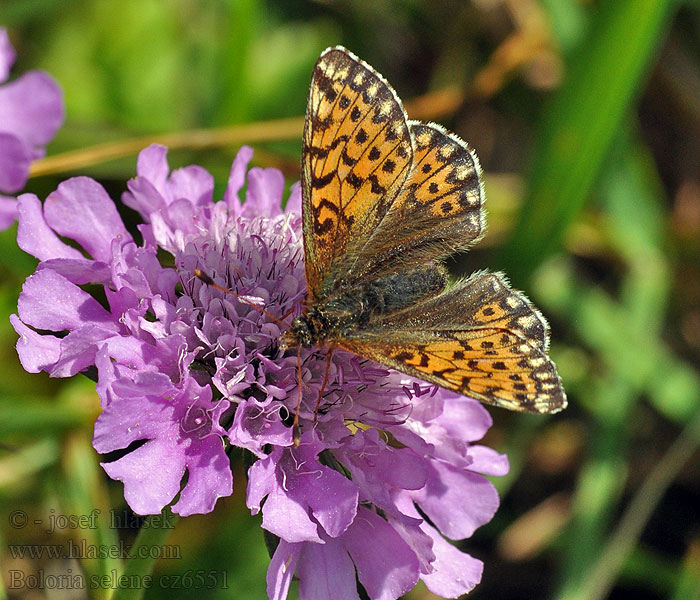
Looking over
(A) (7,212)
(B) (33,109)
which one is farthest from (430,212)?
(B) (33,109)

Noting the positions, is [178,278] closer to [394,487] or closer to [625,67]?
[394,487]

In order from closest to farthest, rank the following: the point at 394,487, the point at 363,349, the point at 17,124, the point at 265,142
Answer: the point at 363,349
the point at 394,487
the point at 17,124
the point at 265,142

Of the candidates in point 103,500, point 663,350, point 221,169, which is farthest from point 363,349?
point 663,350

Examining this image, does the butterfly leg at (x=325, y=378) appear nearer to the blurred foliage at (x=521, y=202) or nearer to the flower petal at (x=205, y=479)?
the flower petal at (x=205, y=479)

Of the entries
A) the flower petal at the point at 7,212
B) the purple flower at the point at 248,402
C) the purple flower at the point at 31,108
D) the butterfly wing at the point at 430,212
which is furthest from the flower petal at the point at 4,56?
the butterfly wing at the point at 430,212

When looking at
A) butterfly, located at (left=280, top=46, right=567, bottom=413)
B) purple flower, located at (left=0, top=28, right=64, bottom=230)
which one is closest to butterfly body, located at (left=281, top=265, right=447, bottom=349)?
butterfly, located at (left=280, top=46, right=567, bottom=413)

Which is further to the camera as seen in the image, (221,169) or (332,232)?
(221,169)
